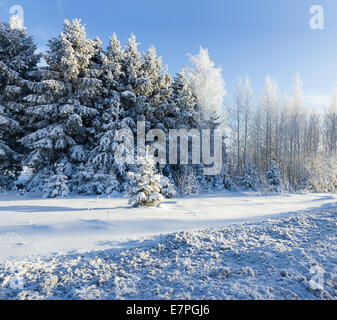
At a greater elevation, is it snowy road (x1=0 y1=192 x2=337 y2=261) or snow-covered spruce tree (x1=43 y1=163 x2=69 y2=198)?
snow-covered spruce tree (x1=43 y1=163 x2=69 y2=198)

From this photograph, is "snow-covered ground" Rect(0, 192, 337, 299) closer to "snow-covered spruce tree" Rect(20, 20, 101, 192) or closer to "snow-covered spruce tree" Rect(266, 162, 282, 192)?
"snow-covered spruce tree" Rect(20, 20, 101, 192)

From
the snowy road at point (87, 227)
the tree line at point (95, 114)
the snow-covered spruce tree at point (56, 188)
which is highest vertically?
the tree line at point (95, 114)

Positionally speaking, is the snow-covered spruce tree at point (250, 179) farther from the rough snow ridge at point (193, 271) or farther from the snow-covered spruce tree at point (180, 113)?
the rough snow ridge at point (193, 271)

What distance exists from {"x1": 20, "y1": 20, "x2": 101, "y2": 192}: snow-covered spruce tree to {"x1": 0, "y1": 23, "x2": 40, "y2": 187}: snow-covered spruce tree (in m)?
0.85

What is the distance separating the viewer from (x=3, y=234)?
4.46 meters

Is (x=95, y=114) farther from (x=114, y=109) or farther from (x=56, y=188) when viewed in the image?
(x=56, y=188)

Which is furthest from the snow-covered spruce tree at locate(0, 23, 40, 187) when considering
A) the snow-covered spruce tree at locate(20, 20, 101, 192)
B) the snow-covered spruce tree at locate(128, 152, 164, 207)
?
the snow-covered spruce tree at locate(128, 152, 164, 207)

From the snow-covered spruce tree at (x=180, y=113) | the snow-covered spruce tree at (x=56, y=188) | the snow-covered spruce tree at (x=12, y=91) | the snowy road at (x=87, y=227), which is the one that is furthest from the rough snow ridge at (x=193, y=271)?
the snow-covered spruce tree at (x=12, y=91)

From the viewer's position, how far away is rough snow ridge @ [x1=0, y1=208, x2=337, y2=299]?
238cm

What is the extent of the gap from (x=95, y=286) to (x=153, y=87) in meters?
14.7

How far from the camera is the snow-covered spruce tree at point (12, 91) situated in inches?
491

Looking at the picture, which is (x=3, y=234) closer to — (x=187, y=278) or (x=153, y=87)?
(x=187, y=278)

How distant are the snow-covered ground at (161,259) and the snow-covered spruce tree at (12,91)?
8849 millimetres
